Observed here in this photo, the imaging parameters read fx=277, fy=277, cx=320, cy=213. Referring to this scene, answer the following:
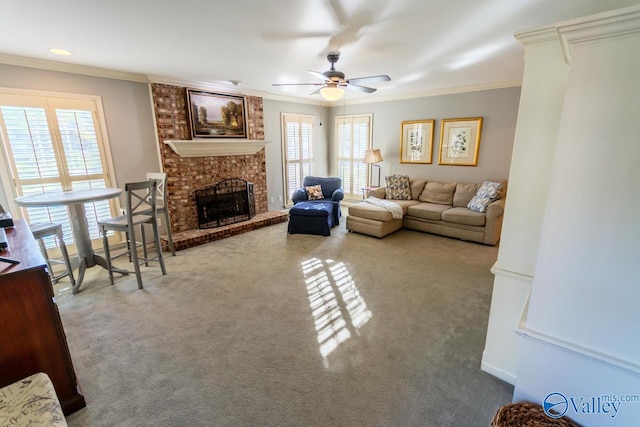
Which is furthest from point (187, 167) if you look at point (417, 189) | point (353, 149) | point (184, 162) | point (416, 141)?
point (416, 141)

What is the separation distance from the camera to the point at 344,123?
21.8 feet

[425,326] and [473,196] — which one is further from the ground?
[473,196]

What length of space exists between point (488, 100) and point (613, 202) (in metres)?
4.52

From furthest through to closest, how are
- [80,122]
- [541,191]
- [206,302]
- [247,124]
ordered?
[247,124], [80,122], [206,302], [541,191]

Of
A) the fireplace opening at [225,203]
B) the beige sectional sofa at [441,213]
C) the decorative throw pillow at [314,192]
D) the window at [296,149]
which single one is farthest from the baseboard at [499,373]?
the window at [296,149]

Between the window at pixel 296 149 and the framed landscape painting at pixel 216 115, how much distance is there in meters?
1.09

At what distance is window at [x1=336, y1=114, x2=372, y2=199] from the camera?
6.39m

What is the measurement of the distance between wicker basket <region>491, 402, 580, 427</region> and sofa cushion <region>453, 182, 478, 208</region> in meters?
3.95

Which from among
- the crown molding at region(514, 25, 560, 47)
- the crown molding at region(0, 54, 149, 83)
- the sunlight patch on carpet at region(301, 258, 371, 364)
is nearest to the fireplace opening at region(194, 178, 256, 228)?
the crown molding at region(0, 54, 149, 83)

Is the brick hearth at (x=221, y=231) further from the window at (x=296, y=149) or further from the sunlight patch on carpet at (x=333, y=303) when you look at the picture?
the sunlight patch on carpet at (x=333, y=303)

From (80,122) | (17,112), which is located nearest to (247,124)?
(80,122)

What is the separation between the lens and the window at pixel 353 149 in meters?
6.39

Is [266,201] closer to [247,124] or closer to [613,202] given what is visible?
[247,124]

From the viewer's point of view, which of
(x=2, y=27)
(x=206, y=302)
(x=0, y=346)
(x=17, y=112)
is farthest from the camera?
(x=17, y=112)
